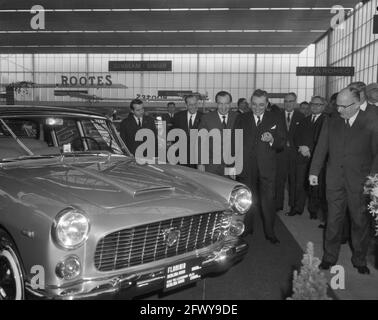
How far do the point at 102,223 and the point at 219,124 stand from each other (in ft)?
11.2

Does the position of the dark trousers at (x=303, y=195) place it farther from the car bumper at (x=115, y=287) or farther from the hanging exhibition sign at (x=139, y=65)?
the hanging exhibition sign at (x=139, y=65)

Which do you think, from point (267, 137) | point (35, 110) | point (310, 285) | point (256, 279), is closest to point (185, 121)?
point (267, 137)

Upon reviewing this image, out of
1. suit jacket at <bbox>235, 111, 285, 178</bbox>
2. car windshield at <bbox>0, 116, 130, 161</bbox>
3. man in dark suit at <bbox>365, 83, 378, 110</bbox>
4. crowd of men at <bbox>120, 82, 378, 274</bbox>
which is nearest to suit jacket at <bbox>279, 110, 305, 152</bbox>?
crowd of men at <bbox>120, 82, 378, 274</bbox>

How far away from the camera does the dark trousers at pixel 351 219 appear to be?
4.34 metres

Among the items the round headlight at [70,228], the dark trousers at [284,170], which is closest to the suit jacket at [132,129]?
the dark trousers at [284,170]

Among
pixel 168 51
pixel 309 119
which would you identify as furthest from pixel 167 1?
pixel 309 119

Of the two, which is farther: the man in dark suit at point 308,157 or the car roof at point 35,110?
the man in dark suit at point 308,157

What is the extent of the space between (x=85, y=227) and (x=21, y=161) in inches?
54.3

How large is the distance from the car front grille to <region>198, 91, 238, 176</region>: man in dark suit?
7.61ft

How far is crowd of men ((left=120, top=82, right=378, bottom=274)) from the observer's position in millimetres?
4332

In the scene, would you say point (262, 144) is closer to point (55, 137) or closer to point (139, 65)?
point (55, 137)

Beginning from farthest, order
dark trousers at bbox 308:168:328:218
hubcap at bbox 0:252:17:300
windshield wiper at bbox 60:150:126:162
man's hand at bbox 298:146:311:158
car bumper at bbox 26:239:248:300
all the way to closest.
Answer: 1. dark trousers at bbox 308:168:328:218
2. man's hand at bbox 298:146:311:158
3. windshield wiper at bbox 60:150:126:162
4. hubcap at bbox 0:252:17:300
5. car bumper at bbox 26:239:248:300

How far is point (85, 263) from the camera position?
2746mm

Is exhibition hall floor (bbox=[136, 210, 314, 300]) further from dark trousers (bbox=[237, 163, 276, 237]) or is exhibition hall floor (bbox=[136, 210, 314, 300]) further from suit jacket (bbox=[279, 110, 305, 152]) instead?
suit jacket (bbox=[279, 110, 305, 152])
